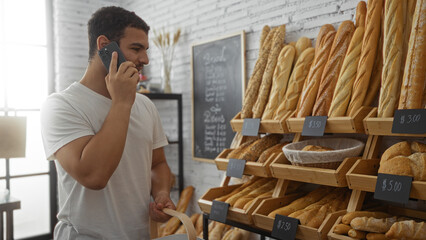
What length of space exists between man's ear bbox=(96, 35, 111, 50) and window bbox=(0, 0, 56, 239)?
9.21ft

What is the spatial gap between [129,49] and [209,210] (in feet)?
3.68

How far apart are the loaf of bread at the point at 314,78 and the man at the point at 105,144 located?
827mm

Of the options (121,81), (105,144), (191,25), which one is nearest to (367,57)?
(121,81)

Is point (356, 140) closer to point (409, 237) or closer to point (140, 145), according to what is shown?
point (409, 237)

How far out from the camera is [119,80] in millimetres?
1242

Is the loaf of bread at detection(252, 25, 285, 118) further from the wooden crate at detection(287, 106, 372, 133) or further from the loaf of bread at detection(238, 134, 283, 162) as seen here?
the wooden crate at detection(287, 106, 372, 133)

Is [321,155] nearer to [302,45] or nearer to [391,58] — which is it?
[391,58]

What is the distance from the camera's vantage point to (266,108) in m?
2.17

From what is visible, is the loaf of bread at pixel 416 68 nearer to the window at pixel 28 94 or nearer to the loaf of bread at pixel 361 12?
the loaf of bread at pixel 361 12

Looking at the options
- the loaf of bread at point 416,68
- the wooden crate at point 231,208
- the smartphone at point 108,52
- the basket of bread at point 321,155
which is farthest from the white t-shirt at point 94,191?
the loaf of bread at point 416,68

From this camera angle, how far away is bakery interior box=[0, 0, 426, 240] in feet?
5.09

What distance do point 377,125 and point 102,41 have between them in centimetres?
115

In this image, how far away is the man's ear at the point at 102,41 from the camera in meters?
1.34

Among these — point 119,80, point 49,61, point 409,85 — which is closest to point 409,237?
point 409,85
